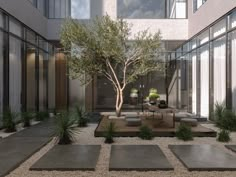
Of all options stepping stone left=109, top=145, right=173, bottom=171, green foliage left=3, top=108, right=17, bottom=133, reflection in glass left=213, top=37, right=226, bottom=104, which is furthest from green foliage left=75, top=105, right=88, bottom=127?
reflection in glass left=213, top=37, right=226, bottom=104

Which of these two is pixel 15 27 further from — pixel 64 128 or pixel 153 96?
pixel 153 96

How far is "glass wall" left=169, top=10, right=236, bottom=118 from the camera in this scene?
41.1 ft

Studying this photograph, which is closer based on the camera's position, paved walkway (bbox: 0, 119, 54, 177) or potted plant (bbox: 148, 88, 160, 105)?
paved walkway (bbox: 0, 119, 54, 177)

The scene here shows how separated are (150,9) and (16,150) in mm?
15021

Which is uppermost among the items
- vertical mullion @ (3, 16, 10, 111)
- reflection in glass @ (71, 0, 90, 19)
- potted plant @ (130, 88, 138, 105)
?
reflection in glass @ (71, 0, 90, 19)

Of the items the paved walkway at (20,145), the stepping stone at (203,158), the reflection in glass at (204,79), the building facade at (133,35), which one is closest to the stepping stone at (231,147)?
the stepping stone at (203,158)

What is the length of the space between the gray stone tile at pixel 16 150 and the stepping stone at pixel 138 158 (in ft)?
5.50

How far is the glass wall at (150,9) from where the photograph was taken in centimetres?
2045

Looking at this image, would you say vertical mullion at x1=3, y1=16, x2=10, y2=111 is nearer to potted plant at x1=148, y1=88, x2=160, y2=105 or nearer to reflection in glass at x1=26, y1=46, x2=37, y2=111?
reflection in glass at x1=26, y1=46, x2=37, y2=111

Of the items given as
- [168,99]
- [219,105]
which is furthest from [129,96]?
[219,105]

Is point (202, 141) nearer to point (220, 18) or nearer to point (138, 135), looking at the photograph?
point (138, 135)

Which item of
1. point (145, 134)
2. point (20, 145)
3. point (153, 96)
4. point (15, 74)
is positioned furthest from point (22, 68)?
point (145, 134)

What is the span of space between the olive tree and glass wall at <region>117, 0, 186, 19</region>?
5.89 m

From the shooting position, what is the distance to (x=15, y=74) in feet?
44.9
